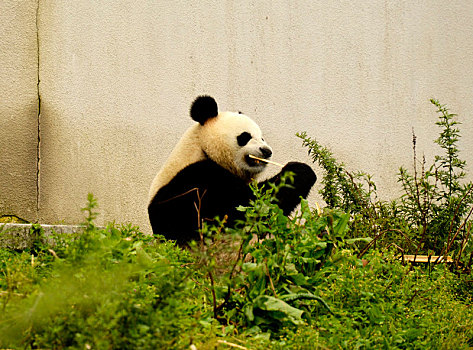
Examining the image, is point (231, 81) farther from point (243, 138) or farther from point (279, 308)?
point (279, 308)

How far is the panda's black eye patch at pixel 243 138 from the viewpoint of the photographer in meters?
3.85

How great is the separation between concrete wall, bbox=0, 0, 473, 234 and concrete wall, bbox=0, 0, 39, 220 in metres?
0.11

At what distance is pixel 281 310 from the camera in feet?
7.23

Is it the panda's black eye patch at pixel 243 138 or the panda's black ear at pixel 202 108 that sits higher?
the panda's black ear at pixel 202 108

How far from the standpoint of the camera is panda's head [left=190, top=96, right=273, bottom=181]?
3.78m

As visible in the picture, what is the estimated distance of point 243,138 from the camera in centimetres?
387

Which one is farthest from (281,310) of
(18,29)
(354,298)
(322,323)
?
(18,29)

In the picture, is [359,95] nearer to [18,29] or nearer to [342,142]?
[342,142]

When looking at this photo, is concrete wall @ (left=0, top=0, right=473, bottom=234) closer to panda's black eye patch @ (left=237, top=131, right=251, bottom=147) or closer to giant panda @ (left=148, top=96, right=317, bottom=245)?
giant panda @ (left=148, top=96, right=317, bottom=245)

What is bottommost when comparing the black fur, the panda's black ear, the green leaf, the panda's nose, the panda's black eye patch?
the green leaf

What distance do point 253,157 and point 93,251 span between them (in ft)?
6.99

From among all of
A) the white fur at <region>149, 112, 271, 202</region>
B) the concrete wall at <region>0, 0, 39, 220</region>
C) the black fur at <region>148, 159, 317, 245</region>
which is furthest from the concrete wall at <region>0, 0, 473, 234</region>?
the black fur at <region>148, 159, 317, 245</region>

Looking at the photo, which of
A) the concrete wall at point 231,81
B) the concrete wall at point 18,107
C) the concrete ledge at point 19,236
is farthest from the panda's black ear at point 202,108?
the concrete wall at point 18,107

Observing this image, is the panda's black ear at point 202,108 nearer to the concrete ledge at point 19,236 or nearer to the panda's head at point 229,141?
the panda's head at point 229,141
